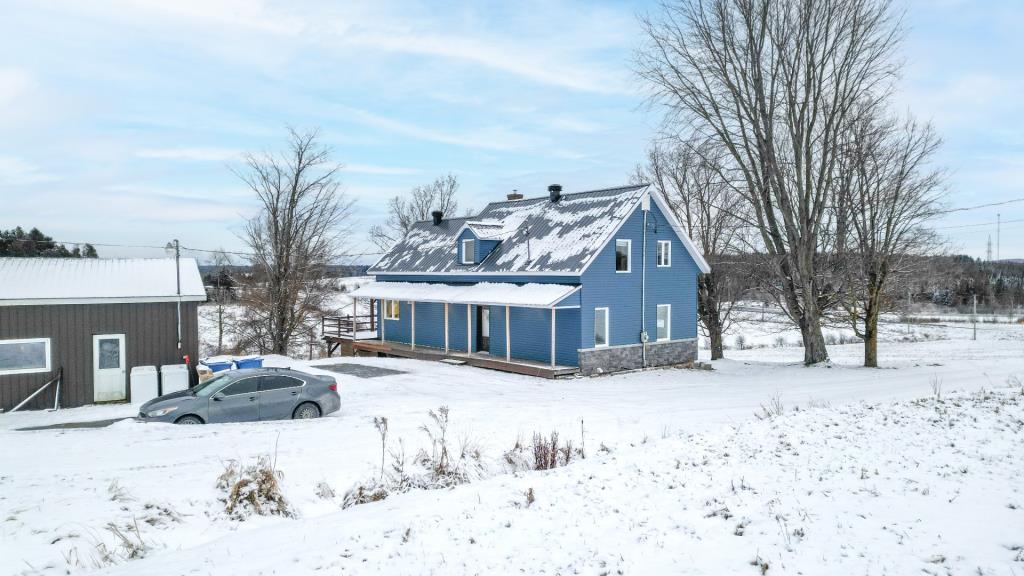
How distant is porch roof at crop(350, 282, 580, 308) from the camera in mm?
22016

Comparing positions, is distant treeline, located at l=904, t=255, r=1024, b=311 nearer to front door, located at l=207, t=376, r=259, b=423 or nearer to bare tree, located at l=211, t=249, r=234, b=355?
bare tree, located at l=211, t=249, r=234, b=355

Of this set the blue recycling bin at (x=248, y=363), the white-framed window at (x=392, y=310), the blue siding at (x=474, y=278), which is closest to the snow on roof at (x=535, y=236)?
the blue siding at (x=474, y=278)

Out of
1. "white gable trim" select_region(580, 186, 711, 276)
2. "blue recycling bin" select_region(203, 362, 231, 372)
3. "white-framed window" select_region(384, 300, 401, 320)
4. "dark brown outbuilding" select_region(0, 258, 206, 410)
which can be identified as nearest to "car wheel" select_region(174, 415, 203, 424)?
"blue recycling bin" select_region(203, 362, 231, 372)

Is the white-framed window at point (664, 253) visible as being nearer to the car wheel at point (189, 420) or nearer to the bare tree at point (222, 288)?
the car wheel at point (189, 420)

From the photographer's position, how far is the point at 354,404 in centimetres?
1648

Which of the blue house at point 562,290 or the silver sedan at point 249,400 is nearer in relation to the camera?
the silver sedan at point 249,400

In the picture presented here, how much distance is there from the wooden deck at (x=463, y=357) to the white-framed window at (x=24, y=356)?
13457 millimetres

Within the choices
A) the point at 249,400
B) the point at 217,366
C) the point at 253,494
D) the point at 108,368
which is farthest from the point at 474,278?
the point at 253,494

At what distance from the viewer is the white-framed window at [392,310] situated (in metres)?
30.9

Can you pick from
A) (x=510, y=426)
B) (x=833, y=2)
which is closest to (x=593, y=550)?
(x=510, y=426)

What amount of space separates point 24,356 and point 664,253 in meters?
22.1

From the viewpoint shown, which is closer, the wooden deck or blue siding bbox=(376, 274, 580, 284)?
the wooden deck

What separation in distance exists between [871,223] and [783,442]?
1777cm

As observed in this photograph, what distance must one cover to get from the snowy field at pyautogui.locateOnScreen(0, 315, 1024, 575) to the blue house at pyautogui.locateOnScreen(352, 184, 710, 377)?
385 inches
